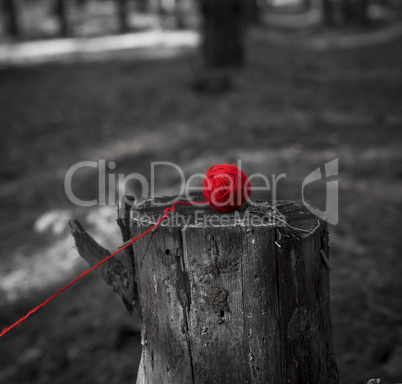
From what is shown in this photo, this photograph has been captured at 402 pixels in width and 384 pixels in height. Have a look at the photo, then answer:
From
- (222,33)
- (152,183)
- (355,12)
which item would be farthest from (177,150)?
(355,12)

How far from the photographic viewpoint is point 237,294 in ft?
6.17

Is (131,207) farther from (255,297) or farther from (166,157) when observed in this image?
(166,157)

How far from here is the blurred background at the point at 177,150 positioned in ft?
11.3

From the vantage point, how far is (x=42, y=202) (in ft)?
18.3

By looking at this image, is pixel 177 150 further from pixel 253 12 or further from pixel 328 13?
pixel 328 13

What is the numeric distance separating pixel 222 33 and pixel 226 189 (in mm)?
9417

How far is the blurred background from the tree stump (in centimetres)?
124

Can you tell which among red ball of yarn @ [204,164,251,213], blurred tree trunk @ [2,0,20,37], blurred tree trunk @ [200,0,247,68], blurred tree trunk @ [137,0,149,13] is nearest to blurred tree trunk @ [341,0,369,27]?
blurred tree trunk @ [200,0,247,68]

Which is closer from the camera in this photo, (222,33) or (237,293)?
(237,293)

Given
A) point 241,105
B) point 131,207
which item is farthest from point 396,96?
point 131,207

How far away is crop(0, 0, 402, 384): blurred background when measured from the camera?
345 centimetres

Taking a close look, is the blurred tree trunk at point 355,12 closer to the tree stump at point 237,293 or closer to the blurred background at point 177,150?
the blurred background at point 177,150

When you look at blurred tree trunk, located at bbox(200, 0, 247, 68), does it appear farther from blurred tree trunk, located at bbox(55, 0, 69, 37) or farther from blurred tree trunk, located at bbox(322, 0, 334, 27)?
blurred tree trunk, located at bbox(322, 0, 334, 27)

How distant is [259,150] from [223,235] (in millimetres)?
4764
